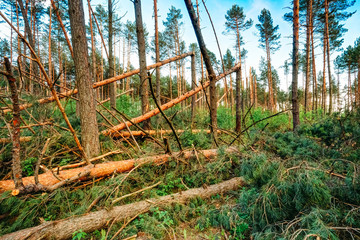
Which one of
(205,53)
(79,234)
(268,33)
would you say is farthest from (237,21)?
(79,234)

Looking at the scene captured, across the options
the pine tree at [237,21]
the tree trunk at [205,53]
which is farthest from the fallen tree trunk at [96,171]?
the pine tree at [237,21]

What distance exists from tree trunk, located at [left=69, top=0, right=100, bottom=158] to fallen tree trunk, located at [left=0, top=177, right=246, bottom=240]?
58.1 inches

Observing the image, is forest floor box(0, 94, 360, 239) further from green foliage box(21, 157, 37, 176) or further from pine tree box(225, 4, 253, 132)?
pine tree box(225, 4, 253, 132)

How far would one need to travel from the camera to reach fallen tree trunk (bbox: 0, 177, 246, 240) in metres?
1.68

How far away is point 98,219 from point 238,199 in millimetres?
2109

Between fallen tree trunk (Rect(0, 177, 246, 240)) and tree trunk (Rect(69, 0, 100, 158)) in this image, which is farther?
tree trunk (Rect(69, 0, 100, 158))

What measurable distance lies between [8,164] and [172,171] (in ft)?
10.0

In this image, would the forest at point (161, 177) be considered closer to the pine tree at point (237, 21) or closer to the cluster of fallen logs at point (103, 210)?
the cluster of fallen logs at point (103, 210)

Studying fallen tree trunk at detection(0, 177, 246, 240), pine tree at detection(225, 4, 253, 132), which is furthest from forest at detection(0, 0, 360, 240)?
pine tree at detection(225, 4, 253, 132)

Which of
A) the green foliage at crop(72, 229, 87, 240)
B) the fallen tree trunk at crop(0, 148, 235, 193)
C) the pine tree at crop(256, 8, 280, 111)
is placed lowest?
the green foliage at crop(72, 229, 87, 240)

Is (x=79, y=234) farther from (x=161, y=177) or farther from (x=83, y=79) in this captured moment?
(x=83, y=79)

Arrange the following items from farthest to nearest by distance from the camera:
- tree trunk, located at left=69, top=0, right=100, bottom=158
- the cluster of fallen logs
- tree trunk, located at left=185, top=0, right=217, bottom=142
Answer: tree trunk, located at left=69, top=0, right=100, bottom=158 → tree trunk, located at left=185, top=0, right=217, bottom=142 → the cluster of fallen logs

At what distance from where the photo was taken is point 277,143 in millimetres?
4137

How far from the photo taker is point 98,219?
2.02m
